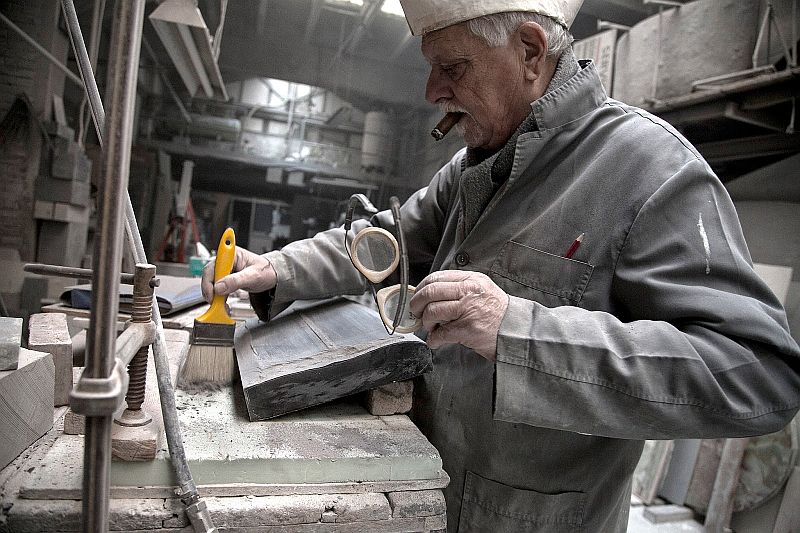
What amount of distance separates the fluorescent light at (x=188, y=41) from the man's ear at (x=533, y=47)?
2.07 metres

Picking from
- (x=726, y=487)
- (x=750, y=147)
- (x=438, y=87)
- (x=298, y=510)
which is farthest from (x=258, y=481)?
(x=750, y=147)

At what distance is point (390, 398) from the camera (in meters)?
1.11

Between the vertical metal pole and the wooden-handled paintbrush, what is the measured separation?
710 millimetres

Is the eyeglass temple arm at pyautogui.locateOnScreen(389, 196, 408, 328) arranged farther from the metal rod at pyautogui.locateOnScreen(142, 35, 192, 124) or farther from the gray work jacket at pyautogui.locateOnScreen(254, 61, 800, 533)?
the metal rod at pyautogui.locateOnScreen(142, 35, 192, 124)

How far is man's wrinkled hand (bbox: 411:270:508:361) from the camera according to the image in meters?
0.89

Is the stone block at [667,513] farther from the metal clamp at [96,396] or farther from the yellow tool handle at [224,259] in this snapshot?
the metal clamp at [96,396]

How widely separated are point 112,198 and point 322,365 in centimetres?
60

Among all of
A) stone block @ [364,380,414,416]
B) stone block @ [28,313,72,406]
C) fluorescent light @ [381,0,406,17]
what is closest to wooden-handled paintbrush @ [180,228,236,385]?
stone block @ [28,313,72,406]

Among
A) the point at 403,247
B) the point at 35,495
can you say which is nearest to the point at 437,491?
the point at 403,247

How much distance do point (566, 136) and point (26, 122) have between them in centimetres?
591

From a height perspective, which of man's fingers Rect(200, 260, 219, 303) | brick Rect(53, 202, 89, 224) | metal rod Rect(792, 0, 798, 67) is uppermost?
metal rod Rect(792, 0, 798, 67)

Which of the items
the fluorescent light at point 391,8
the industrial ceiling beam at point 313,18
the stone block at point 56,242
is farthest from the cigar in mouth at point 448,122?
the stone block at point 56,242

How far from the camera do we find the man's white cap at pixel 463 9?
3.65ft

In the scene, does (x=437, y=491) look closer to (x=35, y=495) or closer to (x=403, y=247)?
(x=403, y=247)
